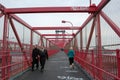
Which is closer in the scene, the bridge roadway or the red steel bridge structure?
the red steel bridge structure

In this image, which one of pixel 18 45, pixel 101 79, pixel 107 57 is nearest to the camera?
pixel 107 57

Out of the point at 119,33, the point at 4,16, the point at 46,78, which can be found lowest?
the point at 46,78

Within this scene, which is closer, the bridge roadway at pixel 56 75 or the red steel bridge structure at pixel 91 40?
the red steel bridge structure at pixel 91 40

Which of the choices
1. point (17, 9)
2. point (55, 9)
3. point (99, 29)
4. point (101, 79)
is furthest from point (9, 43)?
point (101, 79)

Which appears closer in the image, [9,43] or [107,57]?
[107,57]

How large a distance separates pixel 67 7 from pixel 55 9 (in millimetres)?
666

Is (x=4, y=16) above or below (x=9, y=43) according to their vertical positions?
above

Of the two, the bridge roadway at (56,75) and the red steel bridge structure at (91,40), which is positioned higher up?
the red steel bridge structure at (91,40)

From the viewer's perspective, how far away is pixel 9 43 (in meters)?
13.3

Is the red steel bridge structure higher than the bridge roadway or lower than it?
higher

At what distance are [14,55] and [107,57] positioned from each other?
5.94 metres

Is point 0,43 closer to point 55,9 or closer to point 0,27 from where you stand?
point 0,27

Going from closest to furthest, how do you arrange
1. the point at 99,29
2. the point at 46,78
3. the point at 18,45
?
the point at 99,29
the point at 46,78
the point at 18,45

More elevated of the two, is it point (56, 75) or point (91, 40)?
point (91, 40)
